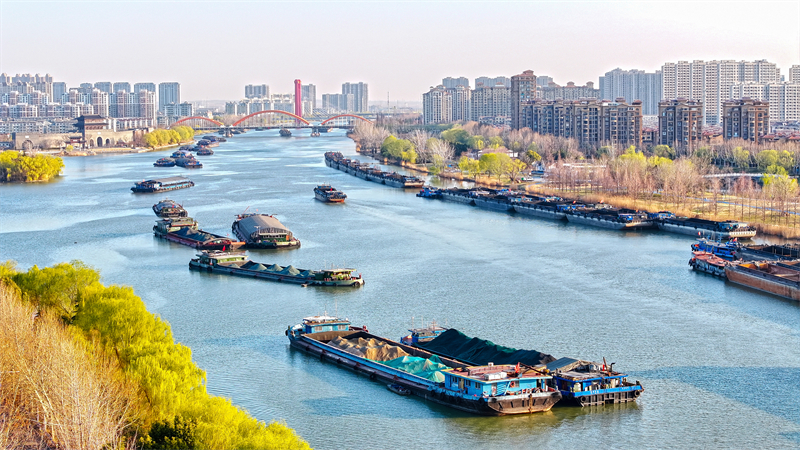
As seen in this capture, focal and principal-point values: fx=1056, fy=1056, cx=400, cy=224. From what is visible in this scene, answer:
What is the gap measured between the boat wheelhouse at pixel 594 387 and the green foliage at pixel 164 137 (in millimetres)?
37965

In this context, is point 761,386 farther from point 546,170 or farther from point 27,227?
point 546,170

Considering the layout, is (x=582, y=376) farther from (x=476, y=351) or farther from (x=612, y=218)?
(x=612, y=218)

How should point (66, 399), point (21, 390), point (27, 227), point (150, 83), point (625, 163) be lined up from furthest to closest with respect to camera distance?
point (150, 83), point (625, 163), point (27, 227), point (21, 390), point (66, 399)

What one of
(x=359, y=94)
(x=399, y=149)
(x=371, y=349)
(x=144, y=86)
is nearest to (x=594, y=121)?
(x=399, y=149)

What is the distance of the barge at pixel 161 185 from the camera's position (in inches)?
915

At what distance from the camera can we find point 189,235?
1526 centimetres

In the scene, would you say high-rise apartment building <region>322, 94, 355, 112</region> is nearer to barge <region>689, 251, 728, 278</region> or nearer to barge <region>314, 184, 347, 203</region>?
barge <region>314, 184, 347, 203</region>

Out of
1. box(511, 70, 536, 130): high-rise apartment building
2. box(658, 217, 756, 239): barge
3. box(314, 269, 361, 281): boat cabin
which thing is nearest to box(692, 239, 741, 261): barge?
box(658, 217, 756, 239): barge

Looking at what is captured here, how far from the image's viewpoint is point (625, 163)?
2217 cm

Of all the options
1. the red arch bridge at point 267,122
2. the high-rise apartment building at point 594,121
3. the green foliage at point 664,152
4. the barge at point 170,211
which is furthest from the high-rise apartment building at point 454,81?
the barge at point 170,211

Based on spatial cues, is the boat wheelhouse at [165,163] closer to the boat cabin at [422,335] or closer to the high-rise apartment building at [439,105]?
the high-rise apartment building at [439,105]

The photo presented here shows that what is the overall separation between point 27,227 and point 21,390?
11.8m

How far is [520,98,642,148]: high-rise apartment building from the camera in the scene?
103 feet

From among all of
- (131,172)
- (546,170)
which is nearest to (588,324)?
(546,170)
